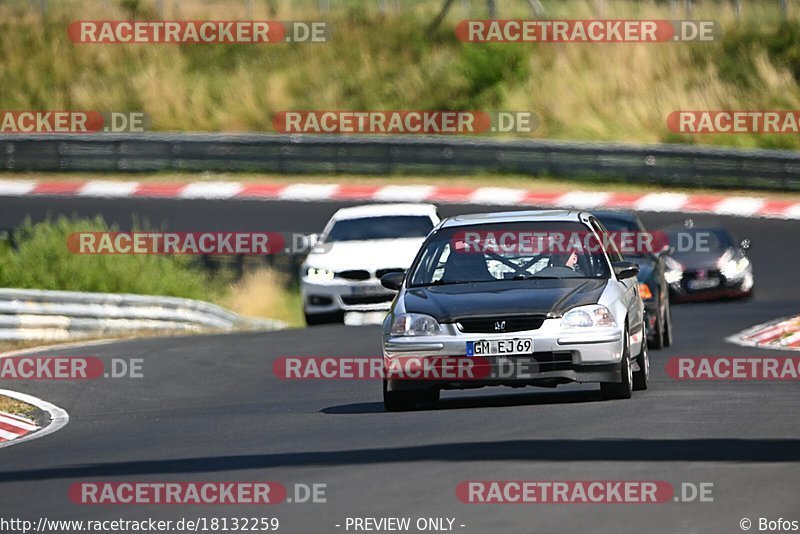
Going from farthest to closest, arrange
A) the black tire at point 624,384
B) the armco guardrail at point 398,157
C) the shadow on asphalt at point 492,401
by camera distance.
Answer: the armco guardrail at point 398,157
the shadow on asphalt at point 492,401
the black tire at point 624,384

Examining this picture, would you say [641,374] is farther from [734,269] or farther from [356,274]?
[734,269]

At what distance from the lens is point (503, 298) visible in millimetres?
12531

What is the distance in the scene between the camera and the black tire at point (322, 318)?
71.6ft

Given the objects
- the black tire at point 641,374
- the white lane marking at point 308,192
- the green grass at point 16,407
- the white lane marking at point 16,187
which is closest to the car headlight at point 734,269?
the white lane marking at point 308,192

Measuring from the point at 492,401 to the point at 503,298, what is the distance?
1293 millimetres

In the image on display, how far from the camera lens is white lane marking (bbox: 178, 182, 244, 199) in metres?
33.7

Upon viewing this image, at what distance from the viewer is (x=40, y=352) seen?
1927cm

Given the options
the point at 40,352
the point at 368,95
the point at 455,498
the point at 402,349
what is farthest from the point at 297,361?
the point at 368,95

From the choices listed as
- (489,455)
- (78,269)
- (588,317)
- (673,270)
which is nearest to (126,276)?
(78,269)

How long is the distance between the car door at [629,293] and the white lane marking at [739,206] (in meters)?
16.8

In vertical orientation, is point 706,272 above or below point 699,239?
below

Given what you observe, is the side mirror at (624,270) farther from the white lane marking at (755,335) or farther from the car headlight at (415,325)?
the white lane marking at (755,335)

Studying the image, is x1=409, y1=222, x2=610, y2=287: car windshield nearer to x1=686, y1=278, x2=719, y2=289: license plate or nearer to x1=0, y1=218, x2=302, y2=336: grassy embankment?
x1=686, y1=278, x2=719, y2=289: license plate

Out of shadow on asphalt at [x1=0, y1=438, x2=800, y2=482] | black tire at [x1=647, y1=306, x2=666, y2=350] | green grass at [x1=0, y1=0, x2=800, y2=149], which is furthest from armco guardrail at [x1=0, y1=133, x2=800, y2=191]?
shadow on asphalt at [x1=0, y1=438, x2=800, y2=482]
